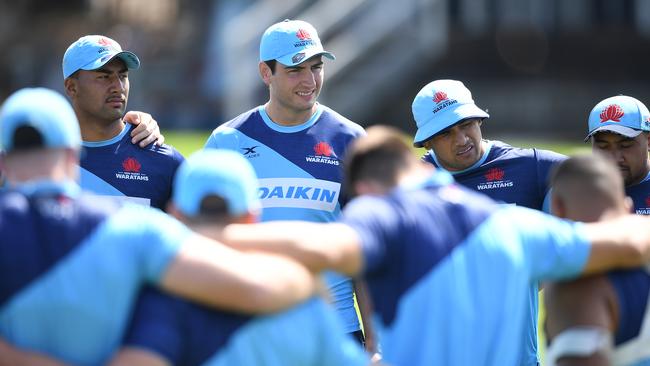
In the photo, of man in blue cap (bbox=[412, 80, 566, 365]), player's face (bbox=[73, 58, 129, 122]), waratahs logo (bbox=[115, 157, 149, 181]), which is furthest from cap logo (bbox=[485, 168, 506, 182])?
player's face (bbox=[73, 58, 129, 122])

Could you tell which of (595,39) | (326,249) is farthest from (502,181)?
(595,39)

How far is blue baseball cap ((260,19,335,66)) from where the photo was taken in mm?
7121

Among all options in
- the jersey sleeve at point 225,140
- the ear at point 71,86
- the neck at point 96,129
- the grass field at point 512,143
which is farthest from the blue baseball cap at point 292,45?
the grass field at point 512,143

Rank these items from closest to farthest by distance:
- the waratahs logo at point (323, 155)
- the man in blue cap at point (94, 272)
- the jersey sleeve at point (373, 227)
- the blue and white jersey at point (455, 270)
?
1. the man in blue cap at point (94, 272)
2. the jersey sleeve at point (373, 227)
3. the blue and white jersey at point (455, 270)
4. the waratahs logo at point (323, 155)

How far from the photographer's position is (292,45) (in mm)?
7164

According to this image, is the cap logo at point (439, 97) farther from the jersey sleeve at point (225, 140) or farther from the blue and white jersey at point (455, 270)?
the blue and white jersey at point (455, 270)

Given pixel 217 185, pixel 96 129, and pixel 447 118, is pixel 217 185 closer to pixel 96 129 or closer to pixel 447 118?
pixel 447 118

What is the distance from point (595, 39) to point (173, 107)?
11.1m

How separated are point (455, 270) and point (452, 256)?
5 cm

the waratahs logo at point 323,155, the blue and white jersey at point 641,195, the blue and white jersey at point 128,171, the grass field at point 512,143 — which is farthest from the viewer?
the grass field at point 512,143

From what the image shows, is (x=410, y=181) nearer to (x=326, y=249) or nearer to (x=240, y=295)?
(x=326, y=249)

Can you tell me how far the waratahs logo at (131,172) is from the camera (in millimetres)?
6816

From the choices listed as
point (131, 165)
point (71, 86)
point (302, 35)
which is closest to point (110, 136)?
point (131, 165)

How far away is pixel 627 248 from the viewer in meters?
4.21
